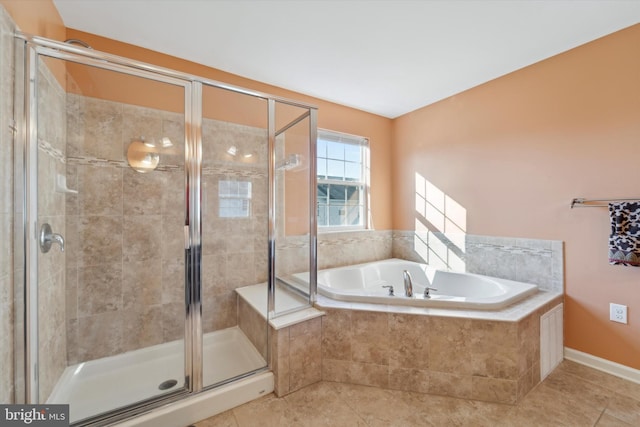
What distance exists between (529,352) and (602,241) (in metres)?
1.01

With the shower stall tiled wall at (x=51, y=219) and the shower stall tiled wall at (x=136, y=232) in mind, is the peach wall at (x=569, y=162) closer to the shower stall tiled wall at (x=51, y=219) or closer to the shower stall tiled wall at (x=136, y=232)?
the shower stall tiled wall at (x=136, y=232)

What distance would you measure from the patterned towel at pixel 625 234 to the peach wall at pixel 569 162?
0.37 feet

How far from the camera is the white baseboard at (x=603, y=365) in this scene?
1.77 m

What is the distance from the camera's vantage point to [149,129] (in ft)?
6.72

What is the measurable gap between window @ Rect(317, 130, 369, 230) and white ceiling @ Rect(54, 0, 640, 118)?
778 mm

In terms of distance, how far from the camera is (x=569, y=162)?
204 cm

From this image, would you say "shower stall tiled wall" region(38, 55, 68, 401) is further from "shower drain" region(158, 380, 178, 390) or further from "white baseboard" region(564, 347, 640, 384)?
"white baseboard" region(564, 347, 640, 384)

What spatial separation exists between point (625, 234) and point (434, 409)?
5.54 feet

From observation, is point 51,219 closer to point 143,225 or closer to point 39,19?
point 143,225

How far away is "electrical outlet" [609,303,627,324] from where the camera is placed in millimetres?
1810

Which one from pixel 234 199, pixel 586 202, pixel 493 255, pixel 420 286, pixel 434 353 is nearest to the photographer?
pixel 434 353

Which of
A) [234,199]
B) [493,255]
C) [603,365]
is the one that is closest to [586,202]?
[493,255]

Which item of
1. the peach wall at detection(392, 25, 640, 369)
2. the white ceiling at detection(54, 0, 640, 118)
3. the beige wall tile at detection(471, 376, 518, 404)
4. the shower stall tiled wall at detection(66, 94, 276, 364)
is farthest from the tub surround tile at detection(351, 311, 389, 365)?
the white ceiling at detection(54, 0, 640, 118)

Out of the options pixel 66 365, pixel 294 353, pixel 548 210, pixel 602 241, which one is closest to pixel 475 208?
pixel 548 210
